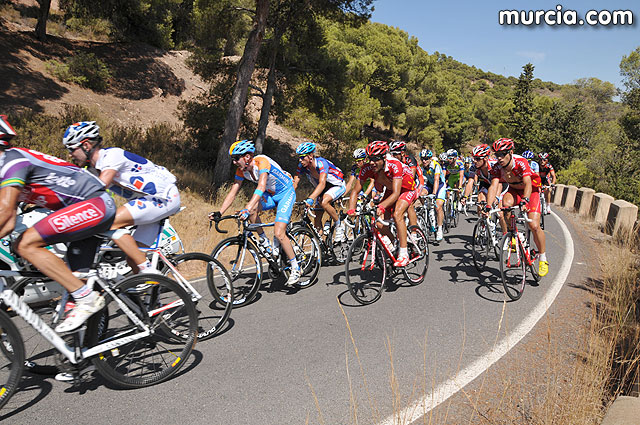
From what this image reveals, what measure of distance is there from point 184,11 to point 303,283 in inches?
1084

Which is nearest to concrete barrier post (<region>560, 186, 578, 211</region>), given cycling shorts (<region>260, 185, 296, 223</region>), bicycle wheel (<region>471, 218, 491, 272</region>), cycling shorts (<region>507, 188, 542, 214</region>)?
cycling shorts (<region>507, 188, 542, 214</region>)

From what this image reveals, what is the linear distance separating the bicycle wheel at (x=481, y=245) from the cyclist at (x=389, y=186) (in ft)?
5.65

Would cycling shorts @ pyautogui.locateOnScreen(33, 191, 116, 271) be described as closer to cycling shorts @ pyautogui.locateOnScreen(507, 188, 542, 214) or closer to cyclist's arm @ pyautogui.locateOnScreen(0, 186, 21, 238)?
cyclist's arm @ pyautogui.locateOnScreen(0, 186, 21, 238)

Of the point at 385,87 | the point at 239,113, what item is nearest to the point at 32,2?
the point at 239,113

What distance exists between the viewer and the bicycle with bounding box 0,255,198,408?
3.35 metres

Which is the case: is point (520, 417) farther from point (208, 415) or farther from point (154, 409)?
point (154, 409)

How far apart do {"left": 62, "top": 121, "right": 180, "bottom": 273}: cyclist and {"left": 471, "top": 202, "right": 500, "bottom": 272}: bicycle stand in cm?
541

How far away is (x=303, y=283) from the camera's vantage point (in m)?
6.93

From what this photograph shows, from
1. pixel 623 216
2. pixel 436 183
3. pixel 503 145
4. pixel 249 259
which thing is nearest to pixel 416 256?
pixel 503 145

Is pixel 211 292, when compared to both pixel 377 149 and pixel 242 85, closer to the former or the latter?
pixel 377 149

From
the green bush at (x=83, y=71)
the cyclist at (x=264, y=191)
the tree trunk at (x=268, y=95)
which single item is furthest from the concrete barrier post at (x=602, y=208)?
the green bush at (x=83, y=71)

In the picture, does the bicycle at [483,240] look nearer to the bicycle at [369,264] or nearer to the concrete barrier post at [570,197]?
the bicycle at [369,264]

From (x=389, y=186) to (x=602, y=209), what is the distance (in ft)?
41.8

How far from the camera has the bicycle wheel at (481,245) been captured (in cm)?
784
